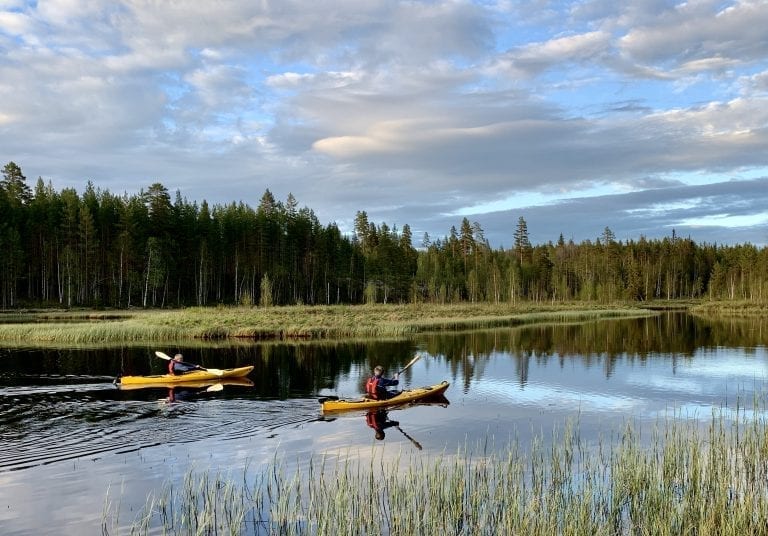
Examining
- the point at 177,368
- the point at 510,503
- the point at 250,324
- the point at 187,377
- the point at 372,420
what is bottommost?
the point at 372,420

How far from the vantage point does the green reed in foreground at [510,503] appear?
9461 millimetres

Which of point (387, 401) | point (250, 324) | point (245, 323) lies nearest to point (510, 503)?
point (387, 401)

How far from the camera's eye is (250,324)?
51.6 meters

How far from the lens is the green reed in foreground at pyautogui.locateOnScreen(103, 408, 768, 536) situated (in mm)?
9461

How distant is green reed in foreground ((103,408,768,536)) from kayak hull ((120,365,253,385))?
47.4 feet

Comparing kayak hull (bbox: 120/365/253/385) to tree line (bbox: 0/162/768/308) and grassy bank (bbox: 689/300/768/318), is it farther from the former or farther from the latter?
grassy bank (bbox: 689/300/768/318)

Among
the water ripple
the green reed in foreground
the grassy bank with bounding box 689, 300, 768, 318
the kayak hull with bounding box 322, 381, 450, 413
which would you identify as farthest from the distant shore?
the green reed in foreground

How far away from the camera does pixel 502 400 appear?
2384 centimetres

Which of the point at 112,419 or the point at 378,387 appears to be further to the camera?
the point at 378,387

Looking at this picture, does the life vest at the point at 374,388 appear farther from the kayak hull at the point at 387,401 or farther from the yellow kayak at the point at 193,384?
the yellow kayak at the point at 193,384

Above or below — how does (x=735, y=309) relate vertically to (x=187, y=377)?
above

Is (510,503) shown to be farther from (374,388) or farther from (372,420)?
(374,388)


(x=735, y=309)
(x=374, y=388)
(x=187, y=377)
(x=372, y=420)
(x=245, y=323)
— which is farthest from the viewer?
(x=735, y=309)

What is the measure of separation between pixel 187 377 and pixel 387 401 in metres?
10.00
